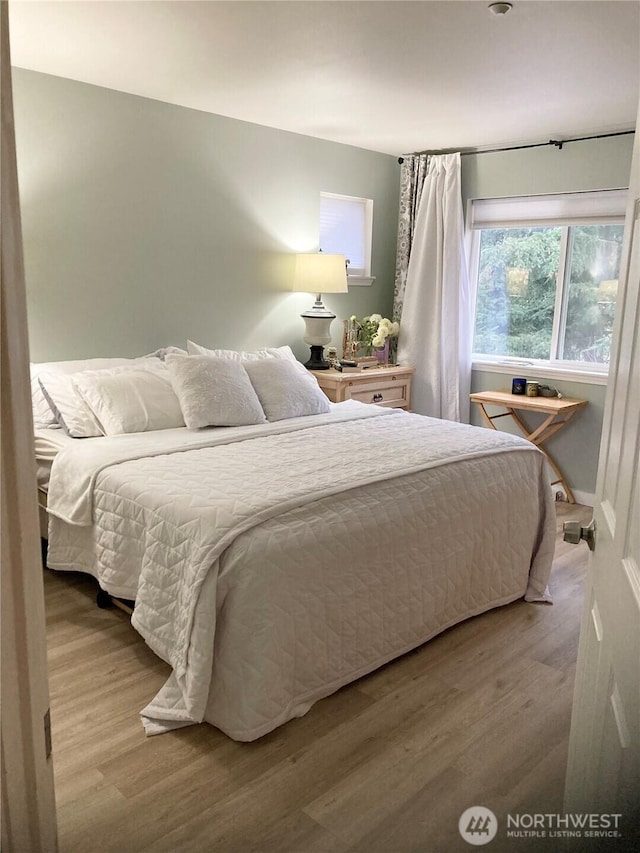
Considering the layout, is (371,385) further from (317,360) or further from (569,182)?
(569,182)

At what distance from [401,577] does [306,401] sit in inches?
54.5

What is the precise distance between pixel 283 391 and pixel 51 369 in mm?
1142

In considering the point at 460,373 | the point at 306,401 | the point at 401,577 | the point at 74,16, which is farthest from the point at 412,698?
the point at 460,373

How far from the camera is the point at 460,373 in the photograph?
501 centimetres

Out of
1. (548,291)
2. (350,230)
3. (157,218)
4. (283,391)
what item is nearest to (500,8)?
(283,391)

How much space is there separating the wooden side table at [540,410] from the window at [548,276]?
0.37 metres

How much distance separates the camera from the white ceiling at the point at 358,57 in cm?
245

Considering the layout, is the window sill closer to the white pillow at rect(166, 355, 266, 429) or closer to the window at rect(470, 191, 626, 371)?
the window at rect(470, 191, 626, 371)

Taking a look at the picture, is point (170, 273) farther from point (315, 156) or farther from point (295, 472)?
point (295, 472)

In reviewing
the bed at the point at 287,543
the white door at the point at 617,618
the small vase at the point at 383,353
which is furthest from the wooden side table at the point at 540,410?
the white door at the point at 617,618

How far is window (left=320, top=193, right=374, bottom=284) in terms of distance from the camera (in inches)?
193

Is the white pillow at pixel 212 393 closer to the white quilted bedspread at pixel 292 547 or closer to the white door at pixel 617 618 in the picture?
the white quilted bedspread at pixel 292 547

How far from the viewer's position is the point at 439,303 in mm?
4973


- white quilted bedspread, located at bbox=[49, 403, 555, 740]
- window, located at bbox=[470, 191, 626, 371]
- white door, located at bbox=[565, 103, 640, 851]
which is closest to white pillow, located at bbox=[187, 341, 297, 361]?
white quilted bedspread, located at bbox=[49, 403, 555, 740]
